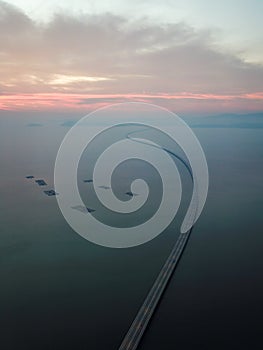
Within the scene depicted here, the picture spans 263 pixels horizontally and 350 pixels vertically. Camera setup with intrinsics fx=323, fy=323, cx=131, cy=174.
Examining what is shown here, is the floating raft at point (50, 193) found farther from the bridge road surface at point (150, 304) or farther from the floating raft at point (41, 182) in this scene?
the bridge road surface at point (150, 304)

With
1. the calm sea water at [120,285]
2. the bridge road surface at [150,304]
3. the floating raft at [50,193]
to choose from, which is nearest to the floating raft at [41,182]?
the floating raft at [50,193]

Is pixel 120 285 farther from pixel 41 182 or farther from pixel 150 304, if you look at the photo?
pixel 41 182

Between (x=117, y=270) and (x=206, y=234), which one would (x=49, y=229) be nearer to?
(x=117, y=270)

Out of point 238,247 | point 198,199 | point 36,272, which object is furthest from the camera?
point 198,199

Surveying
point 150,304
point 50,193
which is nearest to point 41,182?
point 50,193

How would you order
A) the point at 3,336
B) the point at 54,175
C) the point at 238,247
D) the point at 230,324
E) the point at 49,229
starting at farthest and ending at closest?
the point at 54,175
the point at 49,229
the point at 238,247
the point at 230,324
the point at 3,336

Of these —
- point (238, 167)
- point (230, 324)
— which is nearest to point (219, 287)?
point (230, 324)

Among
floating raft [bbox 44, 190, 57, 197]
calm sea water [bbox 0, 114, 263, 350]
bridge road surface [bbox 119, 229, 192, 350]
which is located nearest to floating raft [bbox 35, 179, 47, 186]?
floating raft [bbox 44, 190, 57, 197]
